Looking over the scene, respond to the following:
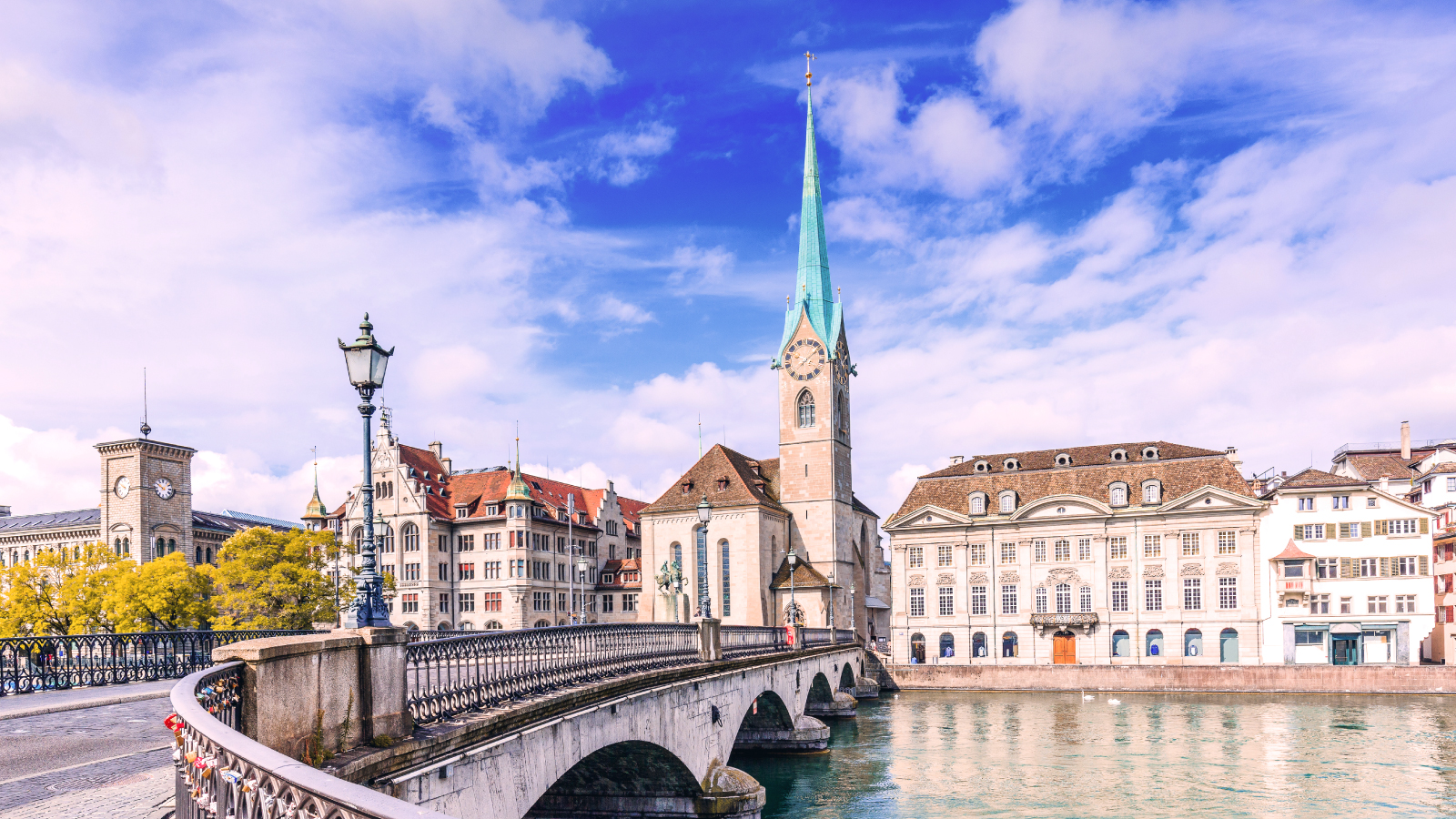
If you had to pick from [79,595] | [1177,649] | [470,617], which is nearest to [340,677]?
[79,595]

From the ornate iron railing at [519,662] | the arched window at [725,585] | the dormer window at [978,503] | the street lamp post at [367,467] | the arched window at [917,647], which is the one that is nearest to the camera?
the street lamp post at [367,467]

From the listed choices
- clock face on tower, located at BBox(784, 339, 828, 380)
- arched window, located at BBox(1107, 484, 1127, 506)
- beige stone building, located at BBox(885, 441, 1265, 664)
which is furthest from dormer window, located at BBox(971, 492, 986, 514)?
clock face on tower, located at BBox(784, 339, 828, 380)

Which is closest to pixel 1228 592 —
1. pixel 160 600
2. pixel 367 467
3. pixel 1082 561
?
pixel 1082 561

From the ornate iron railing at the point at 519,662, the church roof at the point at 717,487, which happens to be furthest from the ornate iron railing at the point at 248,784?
the church roof at the point at 717,487

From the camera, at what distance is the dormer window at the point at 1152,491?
67.0 metres

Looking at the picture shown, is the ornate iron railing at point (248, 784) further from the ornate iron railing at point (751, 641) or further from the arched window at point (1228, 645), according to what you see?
the arched window at point (1228, 645)

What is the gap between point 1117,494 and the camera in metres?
68.3

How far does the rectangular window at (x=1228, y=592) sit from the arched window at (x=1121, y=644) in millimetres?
5779

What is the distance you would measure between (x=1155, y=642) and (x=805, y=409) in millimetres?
28113

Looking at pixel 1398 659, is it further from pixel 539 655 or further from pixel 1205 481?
pixel 539 655

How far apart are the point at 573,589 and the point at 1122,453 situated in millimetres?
41776

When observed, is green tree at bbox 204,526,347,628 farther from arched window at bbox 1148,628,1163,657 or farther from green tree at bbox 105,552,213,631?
arched window at bbox 1148,628,1163,657

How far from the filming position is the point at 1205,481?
6631 centimetres

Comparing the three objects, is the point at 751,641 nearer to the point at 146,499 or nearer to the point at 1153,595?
the point at 1153,595
